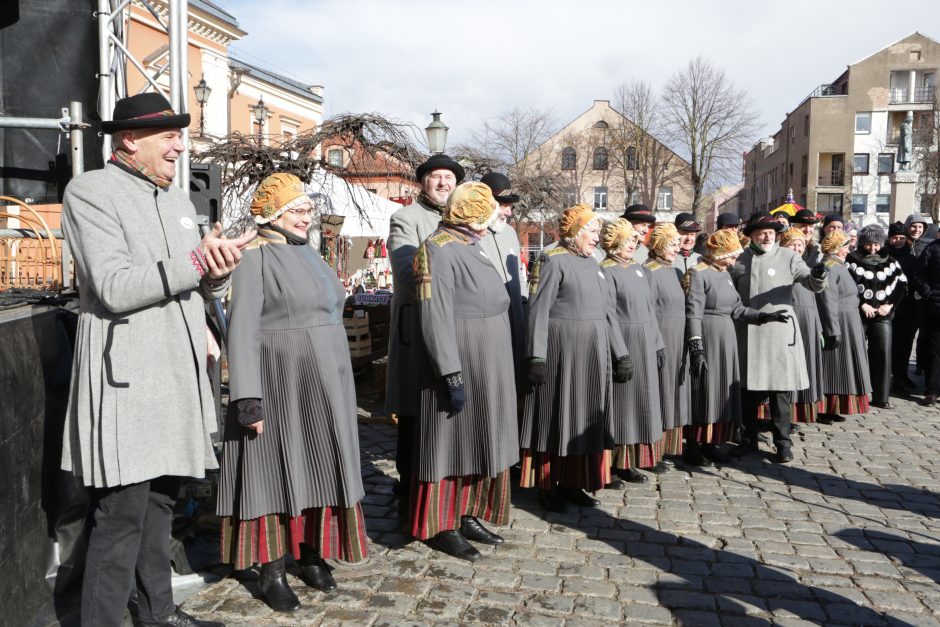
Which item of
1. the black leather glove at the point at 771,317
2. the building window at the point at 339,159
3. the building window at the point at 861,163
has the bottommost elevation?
the black leather glove at the point at 771,317

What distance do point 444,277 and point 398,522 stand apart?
170 cm

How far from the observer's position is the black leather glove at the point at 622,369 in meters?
5.23

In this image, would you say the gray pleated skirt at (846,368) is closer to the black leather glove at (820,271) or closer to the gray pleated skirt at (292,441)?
the black leather glove at (820,271)

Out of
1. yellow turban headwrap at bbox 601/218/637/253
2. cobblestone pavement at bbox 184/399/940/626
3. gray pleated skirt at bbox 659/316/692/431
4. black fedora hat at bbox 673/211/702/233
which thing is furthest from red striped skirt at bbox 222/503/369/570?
black fedora hat at bbox 673/211/702/233

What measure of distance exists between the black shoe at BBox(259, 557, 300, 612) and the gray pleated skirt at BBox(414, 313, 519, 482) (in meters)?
0.93

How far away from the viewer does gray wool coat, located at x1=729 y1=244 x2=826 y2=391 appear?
6.45m

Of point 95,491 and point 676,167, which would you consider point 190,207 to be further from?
point 676,167

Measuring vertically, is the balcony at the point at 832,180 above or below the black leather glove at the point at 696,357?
above

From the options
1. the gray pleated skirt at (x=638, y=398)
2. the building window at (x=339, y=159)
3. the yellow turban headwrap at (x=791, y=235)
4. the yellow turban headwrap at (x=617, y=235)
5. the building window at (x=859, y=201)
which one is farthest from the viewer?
the building window at (x=859, y=201)

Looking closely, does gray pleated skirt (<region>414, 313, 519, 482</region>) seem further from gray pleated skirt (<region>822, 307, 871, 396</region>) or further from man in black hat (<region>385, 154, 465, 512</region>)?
gray pleated skirt (<region>822, 307, 871, 396</region>)

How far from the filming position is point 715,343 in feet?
20.7

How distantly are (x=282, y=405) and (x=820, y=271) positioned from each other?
188 inches

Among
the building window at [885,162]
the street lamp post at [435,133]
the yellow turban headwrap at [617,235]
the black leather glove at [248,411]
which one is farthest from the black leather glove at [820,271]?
the building window at [885,162]

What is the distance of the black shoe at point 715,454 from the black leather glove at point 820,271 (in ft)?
5.46
